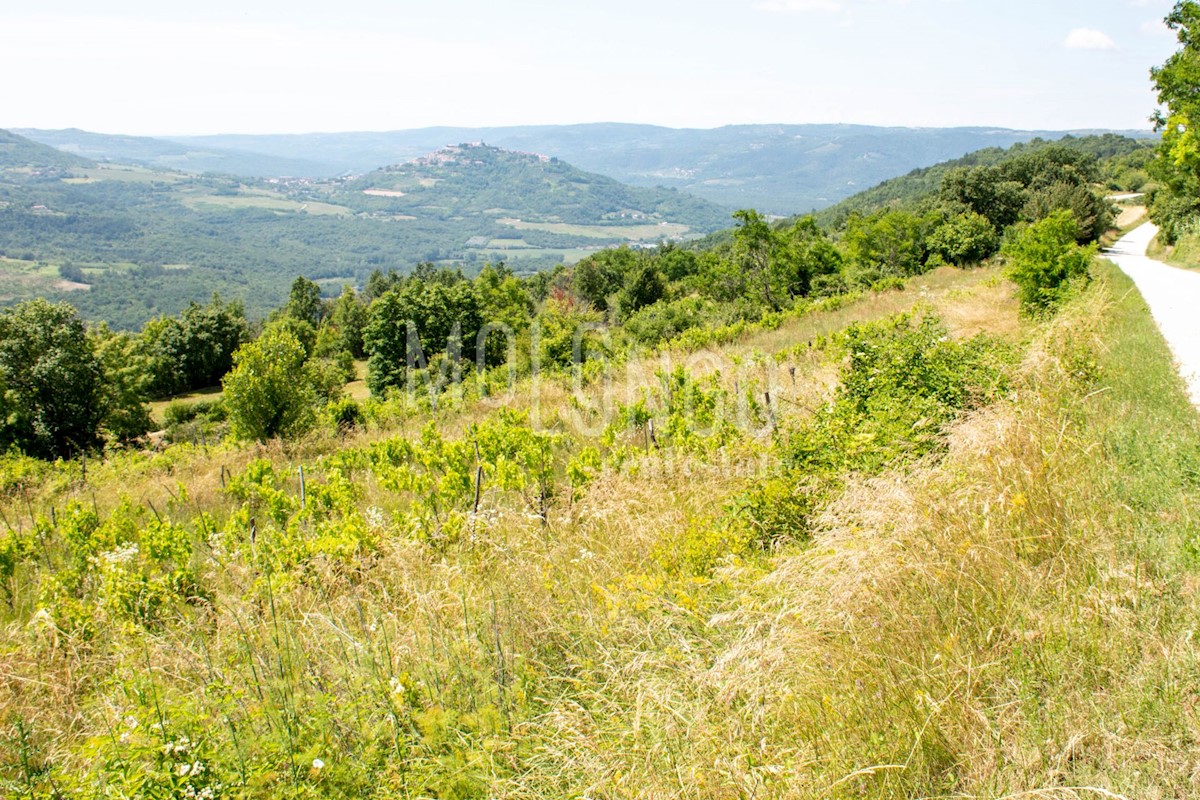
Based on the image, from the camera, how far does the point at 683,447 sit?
660 cm

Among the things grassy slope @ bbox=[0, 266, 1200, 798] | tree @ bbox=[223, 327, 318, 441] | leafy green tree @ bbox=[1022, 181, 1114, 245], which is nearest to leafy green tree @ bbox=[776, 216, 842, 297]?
leafy green tree @ bbox=[1022, 181, 1114, 245]

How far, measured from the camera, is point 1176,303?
45.9 feet

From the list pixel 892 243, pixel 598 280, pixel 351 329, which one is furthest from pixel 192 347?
pixel 892 243

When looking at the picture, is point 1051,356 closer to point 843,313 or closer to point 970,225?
point 843,313

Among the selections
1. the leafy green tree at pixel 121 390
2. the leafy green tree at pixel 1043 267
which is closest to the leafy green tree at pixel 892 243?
the leafy green tree at pixel 1043 267

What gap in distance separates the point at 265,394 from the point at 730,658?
18678mm

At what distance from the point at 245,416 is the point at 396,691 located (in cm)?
1808

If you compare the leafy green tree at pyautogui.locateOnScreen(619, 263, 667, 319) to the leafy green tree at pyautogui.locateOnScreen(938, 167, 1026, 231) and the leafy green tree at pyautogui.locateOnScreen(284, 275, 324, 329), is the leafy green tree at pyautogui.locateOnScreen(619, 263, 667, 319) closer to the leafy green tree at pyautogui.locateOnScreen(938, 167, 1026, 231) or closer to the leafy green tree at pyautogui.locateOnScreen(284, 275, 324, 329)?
the leafy green tree at pyautogui.locateOnScreen(938, 167, 1026, 231)

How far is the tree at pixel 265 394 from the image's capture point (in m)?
18.3

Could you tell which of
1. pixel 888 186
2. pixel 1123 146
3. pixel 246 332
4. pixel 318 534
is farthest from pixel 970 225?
pixel 1123 146

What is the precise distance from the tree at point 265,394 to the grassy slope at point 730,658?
1459 centimetres

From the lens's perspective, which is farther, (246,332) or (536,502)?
(246,332)

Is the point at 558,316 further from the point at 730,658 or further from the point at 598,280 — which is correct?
the point at 730,658

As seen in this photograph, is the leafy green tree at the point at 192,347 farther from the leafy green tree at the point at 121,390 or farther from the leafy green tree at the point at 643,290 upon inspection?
the leafy green tree at the point at 643,290
